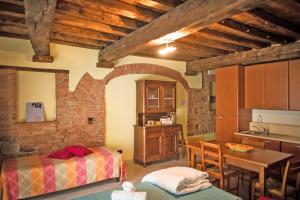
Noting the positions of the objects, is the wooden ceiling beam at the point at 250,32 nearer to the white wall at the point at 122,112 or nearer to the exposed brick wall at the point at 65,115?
the exposed brick wall at the point at 65,115

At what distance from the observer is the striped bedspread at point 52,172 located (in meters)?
3.09

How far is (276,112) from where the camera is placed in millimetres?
→ 4641

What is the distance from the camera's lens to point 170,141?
5352mm

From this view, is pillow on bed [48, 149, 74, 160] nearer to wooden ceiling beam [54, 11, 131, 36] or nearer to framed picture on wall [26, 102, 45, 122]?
framed picture on wall [26, 102, 45, 122]

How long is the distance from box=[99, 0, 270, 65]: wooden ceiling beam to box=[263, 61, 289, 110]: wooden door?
261cm

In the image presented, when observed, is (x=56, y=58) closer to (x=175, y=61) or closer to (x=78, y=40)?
(x=78, y=40)

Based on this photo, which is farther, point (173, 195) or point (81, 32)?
point (81, 32)

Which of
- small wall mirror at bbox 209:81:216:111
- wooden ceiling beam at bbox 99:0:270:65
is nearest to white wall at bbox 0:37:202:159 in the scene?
wooden ceiling beam at bbox 99:0:270:65

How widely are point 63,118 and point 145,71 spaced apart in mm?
2265

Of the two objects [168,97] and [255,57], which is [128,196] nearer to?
[168,97]

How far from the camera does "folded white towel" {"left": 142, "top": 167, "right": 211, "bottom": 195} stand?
210cm

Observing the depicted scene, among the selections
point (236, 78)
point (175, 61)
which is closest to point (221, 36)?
point (236, 78)

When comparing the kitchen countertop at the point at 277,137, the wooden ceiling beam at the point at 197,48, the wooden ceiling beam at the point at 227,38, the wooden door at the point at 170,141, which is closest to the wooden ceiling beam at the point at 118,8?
the wooden ceiling beam at the point at 227,38

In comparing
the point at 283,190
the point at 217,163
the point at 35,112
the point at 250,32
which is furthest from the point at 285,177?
the point at 35,112
